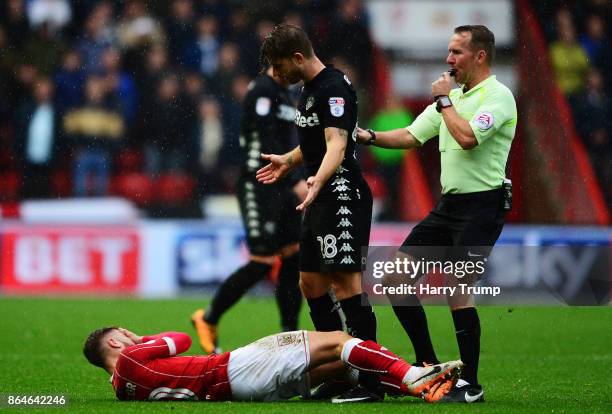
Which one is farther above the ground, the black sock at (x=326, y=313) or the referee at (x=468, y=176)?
the referee at (x=468, y=176)

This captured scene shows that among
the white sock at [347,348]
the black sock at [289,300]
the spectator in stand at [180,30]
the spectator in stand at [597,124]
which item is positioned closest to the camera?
the white sock at [347,348]

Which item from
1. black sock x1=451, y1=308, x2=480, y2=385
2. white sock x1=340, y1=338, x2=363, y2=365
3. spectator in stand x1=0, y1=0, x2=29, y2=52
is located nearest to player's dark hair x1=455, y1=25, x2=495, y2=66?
black sock x1=451, y1=308, x2=480, y2=385

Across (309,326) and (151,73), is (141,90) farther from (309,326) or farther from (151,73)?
(309,326)

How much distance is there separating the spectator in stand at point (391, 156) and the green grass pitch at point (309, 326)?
2.10 metres

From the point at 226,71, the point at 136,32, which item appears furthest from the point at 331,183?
the point at 136,32

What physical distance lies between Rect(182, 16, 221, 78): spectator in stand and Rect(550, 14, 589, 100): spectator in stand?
4.44 meters

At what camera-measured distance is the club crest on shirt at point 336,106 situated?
6.14 meters

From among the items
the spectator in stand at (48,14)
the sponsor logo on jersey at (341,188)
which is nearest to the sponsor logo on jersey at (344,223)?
the sponsor logo on jersey at (341,188)

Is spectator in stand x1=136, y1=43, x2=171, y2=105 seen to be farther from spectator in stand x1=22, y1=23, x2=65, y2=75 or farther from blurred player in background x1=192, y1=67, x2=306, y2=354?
blurred player in background x1=192, y1=67, x2=306, y2=354

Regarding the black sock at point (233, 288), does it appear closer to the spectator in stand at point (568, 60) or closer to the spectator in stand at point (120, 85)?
the spectator in stand at point (120, 85)

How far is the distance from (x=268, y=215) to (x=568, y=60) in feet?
26.1

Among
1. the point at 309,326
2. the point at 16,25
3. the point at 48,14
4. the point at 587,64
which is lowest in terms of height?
the point at 309,326

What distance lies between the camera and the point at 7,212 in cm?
1477

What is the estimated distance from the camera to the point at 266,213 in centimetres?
902
